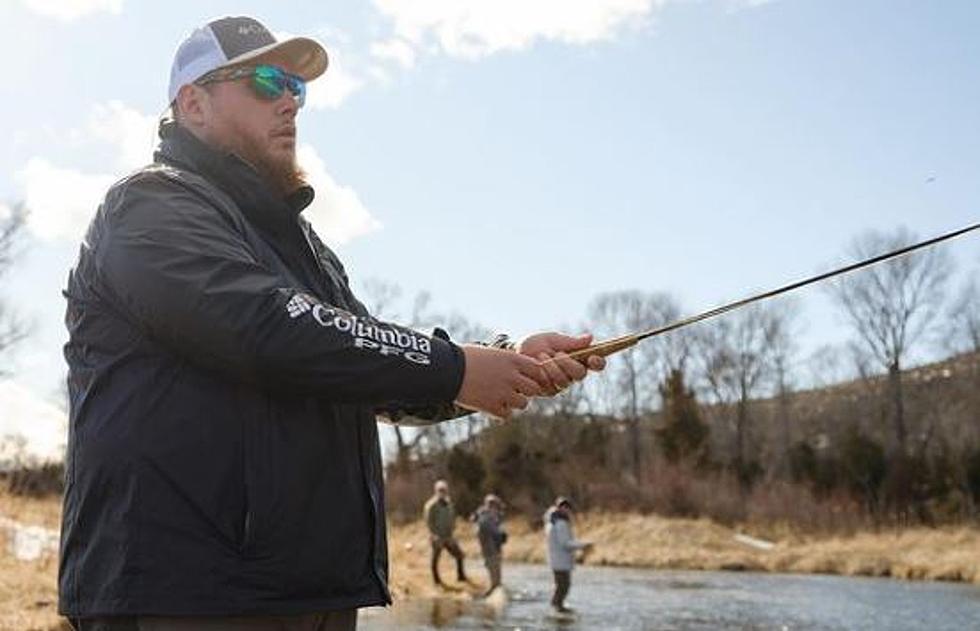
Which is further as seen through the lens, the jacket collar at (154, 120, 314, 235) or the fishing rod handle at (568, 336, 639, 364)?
the fishing rod handle at (568, 336, 639, 364)

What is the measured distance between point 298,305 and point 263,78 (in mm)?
603

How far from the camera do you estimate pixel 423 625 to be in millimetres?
13445

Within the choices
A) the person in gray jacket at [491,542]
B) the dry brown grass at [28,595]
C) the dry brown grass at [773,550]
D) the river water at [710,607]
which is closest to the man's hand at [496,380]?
the dry brown grass at [28,595]

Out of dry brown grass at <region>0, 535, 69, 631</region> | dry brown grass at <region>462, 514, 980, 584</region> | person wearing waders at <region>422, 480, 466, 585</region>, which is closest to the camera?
dry brown grass at <region>0, 535, 69, 631</region>

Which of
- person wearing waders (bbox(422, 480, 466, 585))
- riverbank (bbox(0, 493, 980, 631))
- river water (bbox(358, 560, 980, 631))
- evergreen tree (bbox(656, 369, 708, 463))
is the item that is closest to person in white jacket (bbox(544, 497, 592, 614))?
river water (bbox(358, 560, 980, 631))

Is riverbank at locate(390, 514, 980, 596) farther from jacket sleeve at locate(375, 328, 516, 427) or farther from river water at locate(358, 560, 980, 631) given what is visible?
jacket sleeve at locate(375, 328, 516, 427)

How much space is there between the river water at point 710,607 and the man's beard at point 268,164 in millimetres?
11023

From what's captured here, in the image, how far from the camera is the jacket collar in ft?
7.42

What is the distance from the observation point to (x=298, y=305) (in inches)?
78.2

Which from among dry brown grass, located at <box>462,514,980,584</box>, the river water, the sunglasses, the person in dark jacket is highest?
the sunglasses

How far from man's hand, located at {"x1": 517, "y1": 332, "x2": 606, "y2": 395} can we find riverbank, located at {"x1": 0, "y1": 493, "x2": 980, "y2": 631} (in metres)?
8.94

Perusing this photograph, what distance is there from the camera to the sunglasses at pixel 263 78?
2334mm

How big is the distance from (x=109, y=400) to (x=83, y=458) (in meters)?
0.12

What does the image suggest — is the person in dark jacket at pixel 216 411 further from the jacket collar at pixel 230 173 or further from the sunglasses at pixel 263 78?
the sunglasses at pixel 263 78
